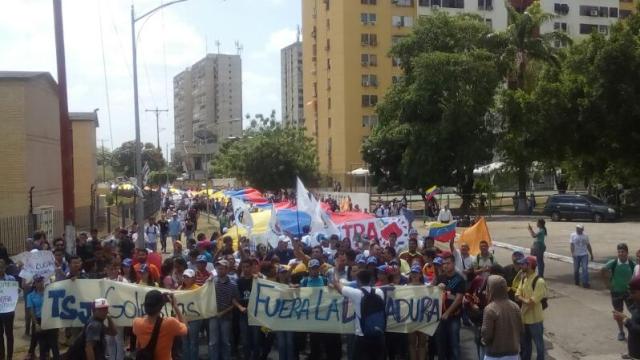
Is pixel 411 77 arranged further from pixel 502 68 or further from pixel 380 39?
pixel 380 39

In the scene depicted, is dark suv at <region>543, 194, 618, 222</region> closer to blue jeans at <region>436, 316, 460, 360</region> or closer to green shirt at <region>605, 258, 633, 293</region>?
green shirt at <region>605, 258, 633, 293</region>

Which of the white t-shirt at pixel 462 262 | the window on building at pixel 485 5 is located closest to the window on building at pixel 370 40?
the window on building at pixel 485 5

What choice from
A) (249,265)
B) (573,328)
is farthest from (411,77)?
(249,265)

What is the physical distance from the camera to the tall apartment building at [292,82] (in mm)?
147875

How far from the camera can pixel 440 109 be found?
4675cm

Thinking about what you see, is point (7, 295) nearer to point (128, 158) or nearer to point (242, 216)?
point (242, 216)

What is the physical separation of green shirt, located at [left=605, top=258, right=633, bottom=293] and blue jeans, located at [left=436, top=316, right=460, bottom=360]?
3.35m

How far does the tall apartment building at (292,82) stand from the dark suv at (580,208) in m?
102

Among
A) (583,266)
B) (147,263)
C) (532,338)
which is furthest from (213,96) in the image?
(532,338)

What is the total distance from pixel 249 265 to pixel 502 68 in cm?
4002

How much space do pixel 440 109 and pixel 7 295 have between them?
3929 centimetres

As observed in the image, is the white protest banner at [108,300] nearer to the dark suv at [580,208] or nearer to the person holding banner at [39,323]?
the person holding banner at [39,323]

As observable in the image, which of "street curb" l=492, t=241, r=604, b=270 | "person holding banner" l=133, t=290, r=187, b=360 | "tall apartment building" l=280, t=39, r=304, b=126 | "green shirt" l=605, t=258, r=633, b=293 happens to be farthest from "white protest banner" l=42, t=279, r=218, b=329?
"tall apartment building" l=280, t=39, r=304, b=126

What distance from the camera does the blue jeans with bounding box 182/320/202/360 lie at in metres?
9.88
